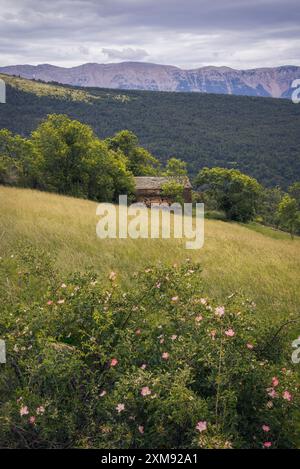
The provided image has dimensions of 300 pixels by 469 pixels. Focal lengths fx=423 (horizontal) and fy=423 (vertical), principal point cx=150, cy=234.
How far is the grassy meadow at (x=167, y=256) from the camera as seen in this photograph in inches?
316

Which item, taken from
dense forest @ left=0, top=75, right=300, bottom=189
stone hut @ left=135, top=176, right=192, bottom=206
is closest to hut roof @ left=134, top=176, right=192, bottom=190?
stone hut @ left=135, top=176, right=192, bottom=206

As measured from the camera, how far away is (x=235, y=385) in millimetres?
3871

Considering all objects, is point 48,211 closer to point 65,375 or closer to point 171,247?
point 171,247

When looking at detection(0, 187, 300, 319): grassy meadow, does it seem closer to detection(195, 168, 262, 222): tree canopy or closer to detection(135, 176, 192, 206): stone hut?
detection(135, 176, 192, 206): stone hut

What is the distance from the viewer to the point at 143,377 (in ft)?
11.8

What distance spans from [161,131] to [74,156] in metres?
155

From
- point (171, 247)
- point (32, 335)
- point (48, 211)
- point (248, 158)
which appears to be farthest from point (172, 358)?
point (248, 158)

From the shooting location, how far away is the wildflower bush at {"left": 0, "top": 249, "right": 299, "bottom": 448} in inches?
139

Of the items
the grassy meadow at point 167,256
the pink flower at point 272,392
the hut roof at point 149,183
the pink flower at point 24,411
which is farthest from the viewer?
the hut roof at point 149,183

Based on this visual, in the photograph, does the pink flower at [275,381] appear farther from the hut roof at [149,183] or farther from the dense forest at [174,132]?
the dense forest at [174,132]

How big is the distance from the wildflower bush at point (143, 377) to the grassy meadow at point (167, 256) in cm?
211

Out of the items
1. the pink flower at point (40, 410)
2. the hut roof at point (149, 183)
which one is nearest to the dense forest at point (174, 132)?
the hut roof at point (149, 183)

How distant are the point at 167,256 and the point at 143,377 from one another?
6384 millimetres
